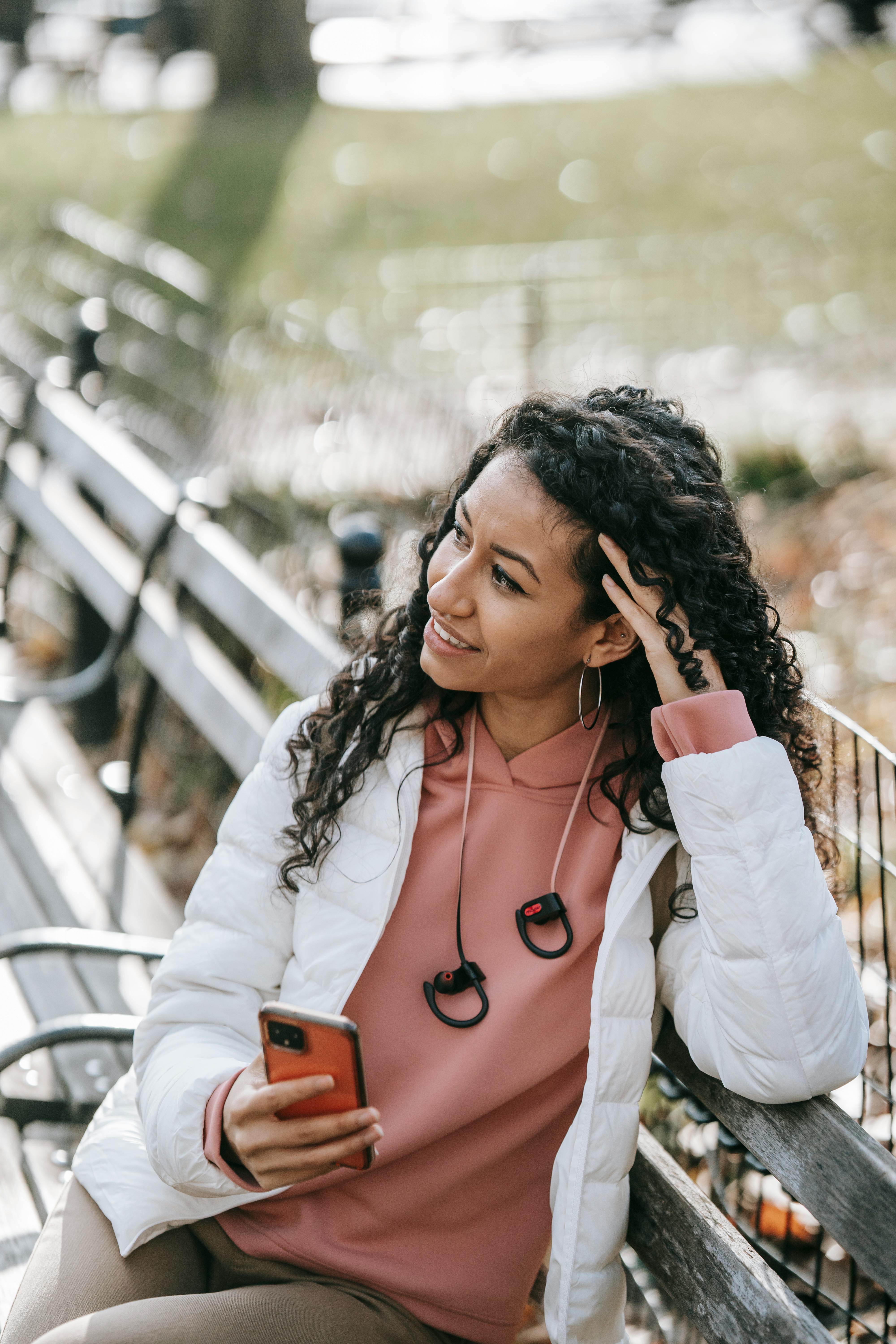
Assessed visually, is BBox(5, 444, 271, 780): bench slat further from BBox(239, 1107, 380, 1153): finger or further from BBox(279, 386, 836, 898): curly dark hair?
BBox(239, 1107, 380, 1153): finger

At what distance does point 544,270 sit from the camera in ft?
24.1

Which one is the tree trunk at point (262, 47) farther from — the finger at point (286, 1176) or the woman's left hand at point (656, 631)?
the finger at point (286, 1176)

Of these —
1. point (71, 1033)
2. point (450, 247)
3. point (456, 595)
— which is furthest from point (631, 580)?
point (450, 247)

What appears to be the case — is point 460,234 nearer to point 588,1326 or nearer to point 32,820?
point 32,820

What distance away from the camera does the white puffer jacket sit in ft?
5.25

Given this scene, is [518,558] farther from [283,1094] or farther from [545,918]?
A: [283,1094]

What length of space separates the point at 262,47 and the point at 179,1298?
1626 cm

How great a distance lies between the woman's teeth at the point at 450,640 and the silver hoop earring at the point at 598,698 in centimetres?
20

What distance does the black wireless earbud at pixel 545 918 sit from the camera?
178 centimetres

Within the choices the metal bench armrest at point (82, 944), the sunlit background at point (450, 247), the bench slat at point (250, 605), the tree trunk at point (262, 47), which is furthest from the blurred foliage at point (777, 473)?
the tree trunk at point (262, 47)

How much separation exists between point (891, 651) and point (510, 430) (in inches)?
118

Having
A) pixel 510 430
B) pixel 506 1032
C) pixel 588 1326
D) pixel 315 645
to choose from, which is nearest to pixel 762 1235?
pixel 588 1326

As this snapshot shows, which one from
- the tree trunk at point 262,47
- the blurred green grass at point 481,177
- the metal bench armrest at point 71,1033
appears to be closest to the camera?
the metal bench armrest at point 71,1033

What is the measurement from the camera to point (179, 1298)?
166cm
